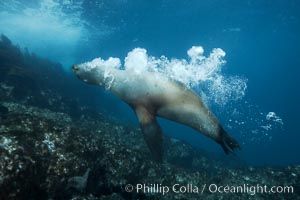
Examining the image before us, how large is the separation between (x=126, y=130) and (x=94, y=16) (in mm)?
23594

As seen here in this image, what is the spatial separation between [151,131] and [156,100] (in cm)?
62

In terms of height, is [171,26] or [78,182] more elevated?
[171,26]

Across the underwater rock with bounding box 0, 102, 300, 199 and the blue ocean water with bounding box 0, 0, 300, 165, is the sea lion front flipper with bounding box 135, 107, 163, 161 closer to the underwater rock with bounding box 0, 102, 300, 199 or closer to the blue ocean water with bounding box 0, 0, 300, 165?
the underwater rock with bounding box 0, 102, 300, 199

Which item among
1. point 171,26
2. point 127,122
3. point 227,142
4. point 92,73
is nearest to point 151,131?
point 227,142

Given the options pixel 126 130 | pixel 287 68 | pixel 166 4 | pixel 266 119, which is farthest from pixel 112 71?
pixel 266 119

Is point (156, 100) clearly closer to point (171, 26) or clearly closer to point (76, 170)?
point (76, 170)

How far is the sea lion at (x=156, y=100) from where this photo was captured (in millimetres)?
5062

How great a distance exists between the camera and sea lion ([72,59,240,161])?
506 cm

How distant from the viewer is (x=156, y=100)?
17.2 feet

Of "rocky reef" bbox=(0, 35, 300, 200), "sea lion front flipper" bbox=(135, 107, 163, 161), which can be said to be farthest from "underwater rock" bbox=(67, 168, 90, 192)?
"sea lion front flipper" bbox=(135, 107, 163, 161)

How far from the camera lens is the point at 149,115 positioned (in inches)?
205

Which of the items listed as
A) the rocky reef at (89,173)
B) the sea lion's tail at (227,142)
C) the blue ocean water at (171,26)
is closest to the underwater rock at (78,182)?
the rocky reef at (89,173)

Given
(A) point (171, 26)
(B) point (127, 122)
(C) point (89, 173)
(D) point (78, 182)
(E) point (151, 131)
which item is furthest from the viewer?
(A) point (171, 26)

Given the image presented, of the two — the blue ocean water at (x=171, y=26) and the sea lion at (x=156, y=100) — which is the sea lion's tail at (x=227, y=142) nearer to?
the sea lion at (x=156, y=100)
